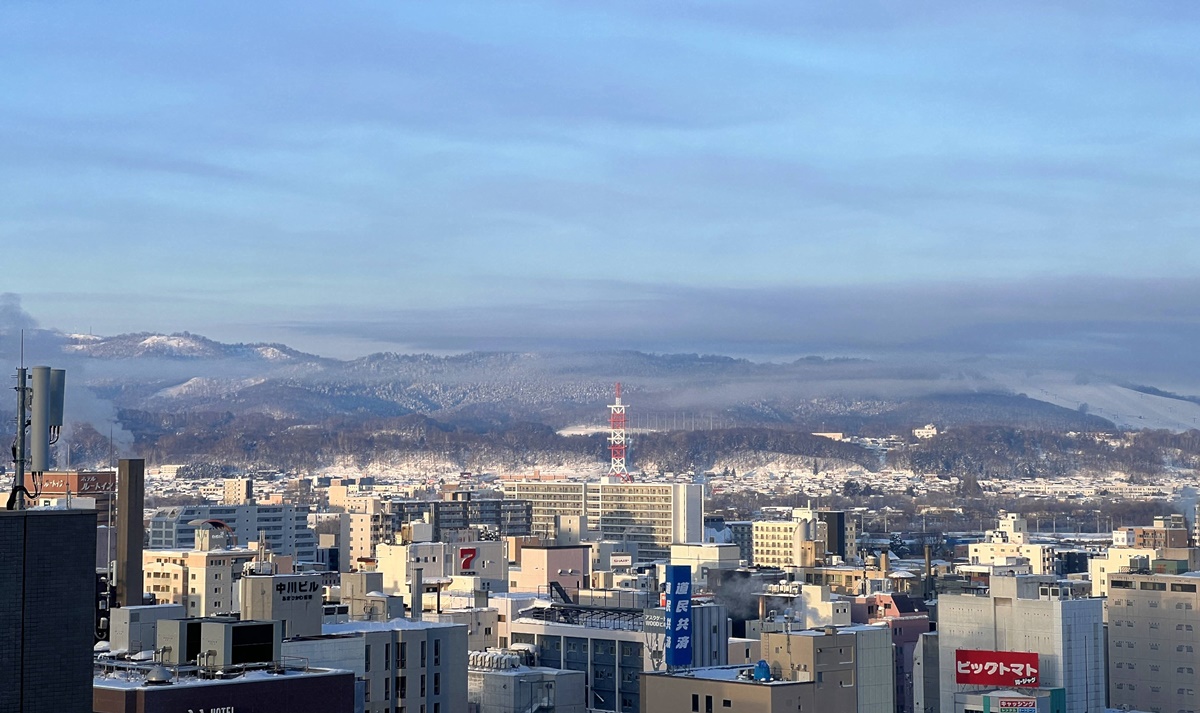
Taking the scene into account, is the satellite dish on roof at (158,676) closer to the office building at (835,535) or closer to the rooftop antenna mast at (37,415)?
the rooftop antenna mast at (37,415)

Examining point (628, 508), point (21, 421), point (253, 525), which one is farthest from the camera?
point (628, 508)

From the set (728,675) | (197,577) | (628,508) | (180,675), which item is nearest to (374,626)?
(728,675)

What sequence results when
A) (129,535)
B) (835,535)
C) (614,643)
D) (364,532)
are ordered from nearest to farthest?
(614,643), (129,535), (835,535), (364,532)

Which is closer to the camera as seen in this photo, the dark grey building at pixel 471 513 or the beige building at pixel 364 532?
the beige building at pixel 364 532

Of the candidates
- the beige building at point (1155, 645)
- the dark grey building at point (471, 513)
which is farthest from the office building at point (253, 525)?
the beige building at point (1155, 645)

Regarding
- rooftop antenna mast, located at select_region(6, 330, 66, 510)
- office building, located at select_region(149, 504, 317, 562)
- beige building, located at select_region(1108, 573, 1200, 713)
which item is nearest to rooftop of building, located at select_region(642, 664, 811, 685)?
rooftop antenna mast, located at select_region(6, 330, 66, 510)

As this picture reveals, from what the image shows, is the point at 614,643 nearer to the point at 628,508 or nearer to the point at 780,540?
the point at 780,540

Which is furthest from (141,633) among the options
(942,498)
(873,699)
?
(942,498)

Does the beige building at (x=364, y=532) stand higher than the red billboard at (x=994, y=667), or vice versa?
the beige building at (x=364, y=532)
